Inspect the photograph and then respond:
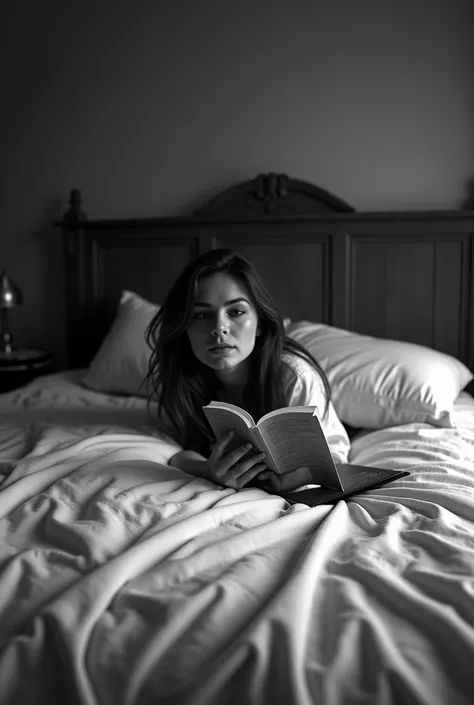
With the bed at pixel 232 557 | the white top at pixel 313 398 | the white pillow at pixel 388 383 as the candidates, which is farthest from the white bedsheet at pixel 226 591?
the white pillow at pixel 388 383

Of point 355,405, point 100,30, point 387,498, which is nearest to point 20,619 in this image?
point 387,498

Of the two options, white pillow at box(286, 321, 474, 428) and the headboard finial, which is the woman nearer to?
white pillow at box(286, 321, 474, 428)

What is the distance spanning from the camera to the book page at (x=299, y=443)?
1.26 meters

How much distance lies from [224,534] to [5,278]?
2.24 metres

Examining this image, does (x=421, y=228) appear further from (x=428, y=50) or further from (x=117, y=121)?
(x=117, y=121)

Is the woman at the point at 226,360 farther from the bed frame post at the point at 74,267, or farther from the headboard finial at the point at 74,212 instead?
the headboard finial at the point at 74,212

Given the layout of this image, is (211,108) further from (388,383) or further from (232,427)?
(232,427)

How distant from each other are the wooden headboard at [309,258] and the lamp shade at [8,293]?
238 mm

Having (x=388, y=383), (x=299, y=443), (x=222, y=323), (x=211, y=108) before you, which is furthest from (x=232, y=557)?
(x=211, y=108)

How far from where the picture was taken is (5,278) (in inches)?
118

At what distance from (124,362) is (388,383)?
40.7 inches

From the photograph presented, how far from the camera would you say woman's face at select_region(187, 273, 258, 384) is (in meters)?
1.61

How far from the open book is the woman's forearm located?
0.10 m

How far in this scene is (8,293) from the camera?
300 cm
